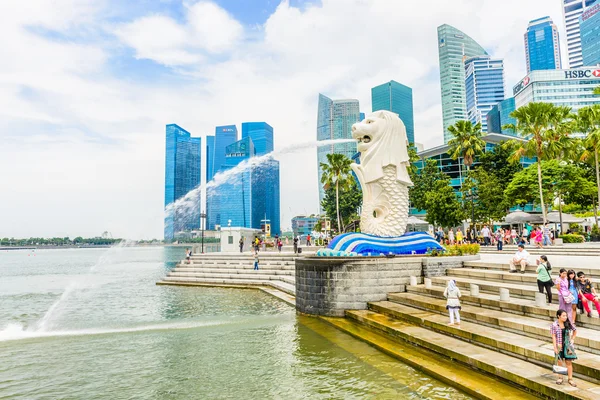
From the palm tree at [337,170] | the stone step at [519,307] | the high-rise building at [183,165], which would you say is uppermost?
the high-rise building at [183,165]

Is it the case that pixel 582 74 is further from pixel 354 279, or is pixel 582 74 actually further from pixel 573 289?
pixel 573 289

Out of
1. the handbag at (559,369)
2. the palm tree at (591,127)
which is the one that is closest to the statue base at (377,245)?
the handbag at (559,369)

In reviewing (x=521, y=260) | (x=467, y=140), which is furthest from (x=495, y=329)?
(x=467, y=140)

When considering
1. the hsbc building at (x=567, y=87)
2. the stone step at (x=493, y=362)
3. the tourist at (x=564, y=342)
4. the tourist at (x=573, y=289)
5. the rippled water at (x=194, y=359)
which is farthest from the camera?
the hsbc building at (x=567, y=87)

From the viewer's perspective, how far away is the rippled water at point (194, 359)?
26.5 feet

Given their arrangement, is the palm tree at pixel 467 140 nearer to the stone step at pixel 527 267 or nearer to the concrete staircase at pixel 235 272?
the concrete staircase at pixel 235 272

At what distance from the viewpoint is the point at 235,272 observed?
27797mm

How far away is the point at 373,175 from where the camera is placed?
18.2 meters

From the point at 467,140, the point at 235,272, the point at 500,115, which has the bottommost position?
the point at 235,272

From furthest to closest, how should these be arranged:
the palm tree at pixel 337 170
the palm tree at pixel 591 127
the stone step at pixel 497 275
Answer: the palm tree at pixel 337 170, the palm tree at pixel 591 127, the stone step at pixel 497 275

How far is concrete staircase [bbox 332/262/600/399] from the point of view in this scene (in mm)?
6926

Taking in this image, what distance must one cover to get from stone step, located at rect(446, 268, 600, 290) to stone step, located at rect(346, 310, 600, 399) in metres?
4.19

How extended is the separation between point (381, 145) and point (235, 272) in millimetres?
14732

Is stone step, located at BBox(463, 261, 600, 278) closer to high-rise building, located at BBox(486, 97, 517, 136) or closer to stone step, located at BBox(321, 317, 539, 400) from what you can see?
stone step, located at BBox(321, 317, 539, 400)
